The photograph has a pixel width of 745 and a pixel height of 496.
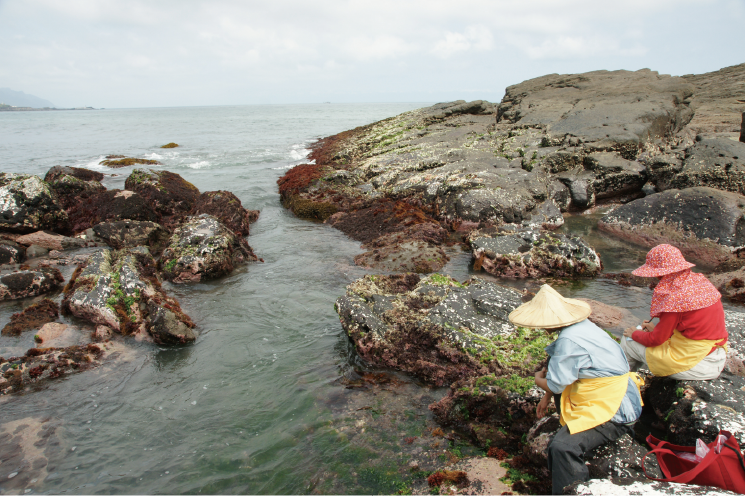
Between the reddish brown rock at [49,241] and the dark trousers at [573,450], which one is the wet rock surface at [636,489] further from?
the reddish brown rock at [49,241]

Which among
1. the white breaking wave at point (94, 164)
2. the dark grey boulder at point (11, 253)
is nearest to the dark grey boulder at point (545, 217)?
the dark grey boulder at point (11, 253)

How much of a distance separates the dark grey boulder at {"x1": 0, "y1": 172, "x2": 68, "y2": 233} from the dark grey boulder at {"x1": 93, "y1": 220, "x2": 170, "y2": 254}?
2.29 meters

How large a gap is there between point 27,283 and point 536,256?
12.8 meters

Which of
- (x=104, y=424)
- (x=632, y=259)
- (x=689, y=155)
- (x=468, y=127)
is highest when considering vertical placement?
Answer: (x=468, y=127)

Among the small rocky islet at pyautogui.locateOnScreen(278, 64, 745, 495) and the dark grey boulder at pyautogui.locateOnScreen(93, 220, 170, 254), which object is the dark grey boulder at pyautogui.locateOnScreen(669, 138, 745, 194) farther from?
the dark grey boulder at pyautogui.locateOnScreen(93, 220, 170, 254)

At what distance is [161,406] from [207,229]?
6.55 meters

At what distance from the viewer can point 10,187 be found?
13.7 m

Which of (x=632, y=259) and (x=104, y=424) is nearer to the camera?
(x=104, y=424)

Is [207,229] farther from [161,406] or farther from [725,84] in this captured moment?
[725,84]

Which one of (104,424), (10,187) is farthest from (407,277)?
(10,187)

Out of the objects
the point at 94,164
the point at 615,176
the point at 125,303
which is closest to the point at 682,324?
the point at 125,303

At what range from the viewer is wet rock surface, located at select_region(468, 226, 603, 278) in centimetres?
1030

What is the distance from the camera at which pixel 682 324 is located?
4230mm

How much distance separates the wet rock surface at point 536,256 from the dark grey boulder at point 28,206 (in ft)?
47.9
